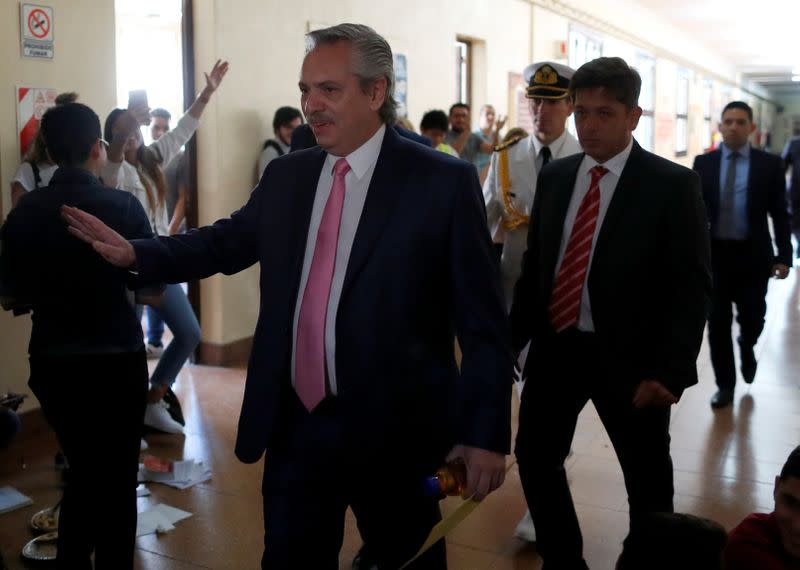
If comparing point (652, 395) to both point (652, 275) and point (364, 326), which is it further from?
point (364, 326)

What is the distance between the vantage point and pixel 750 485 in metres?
3.90

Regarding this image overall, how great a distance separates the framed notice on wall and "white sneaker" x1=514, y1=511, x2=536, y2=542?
2850 mm

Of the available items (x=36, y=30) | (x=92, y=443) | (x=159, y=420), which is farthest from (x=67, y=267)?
(x=36, y=30)

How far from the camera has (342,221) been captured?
1900 mm

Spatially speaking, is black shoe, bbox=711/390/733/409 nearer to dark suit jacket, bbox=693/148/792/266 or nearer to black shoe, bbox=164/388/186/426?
dark suit jacket, bbox=693/148/792/266

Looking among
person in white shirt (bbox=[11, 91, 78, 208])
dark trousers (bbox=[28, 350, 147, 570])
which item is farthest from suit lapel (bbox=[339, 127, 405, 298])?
person in white shirt (bbox=[11, 91, 78, 208])

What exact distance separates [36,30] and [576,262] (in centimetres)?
311

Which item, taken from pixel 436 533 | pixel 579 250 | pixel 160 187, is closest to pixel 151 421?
pixel 160 187

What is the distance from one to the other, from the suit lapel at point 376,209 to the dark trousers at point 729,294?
3784mm

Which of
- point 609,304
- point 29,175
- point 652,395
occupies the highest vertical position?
point 29,175

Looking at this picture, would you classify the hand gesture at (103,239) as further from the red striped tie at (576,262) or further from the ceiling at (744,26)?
the ceiling at (744,26)

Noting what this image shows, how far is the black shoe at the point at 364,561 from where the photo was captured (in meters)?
3.09

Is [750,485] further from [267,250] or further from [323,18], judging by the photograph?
[323,18]

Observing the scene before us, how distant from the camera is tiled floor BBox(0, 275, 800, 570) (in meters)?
3.24
